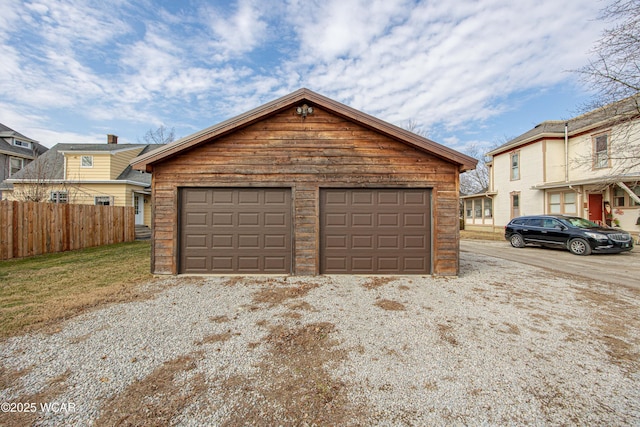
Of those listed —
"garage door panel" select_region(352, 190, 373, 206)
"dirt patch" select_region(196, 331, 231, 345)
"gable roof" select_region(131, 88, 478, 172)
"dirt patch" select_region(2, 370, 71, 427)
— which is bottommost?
"dirt patch" select_region(2, 370, 71, 427)

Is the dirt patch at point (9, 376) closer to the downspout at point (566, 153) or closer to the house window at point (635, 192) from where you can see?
the house window at point (635, 192)

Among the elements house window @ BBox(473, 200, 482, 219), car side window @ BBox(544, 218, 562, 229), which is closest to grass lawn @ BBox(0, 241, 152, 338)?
car side window @ BBox(544, 218, 562, 229)

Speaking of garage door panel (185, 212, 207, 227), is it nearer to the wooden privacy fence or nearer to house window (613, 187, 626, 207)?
the wooden privacy fence

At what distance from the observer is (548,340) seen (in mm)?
3344

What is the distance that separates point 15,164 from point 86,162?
34.9 feet

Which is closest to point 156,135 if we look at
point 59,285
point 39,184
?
point 39,184

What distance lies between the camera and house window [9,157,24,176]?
66.0 feet

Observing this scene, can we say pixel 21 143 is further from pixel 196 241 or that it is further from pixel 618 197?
pixel 618 197

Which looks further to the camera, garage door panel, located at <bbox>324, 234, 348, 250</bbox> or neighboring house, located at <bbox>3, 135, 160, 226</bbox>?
neighboring house, located at <bbox>3, 135, 160, 226</bbox>

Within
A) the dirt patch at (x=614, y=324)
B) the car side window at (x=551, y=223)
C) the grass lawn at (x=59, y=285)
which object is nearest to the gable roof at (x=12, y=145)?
the grass lawn at (x=59, y=285)

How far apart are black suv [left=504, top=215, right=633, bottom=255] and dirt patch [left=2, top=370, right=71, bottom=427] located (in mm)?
14019

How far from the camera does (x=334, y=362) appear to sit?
282 centimetres

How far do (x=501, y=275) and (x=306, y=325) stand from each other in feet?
18.8

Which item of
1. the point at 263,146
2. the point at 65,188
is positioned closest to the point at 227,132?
the point at 263,146
